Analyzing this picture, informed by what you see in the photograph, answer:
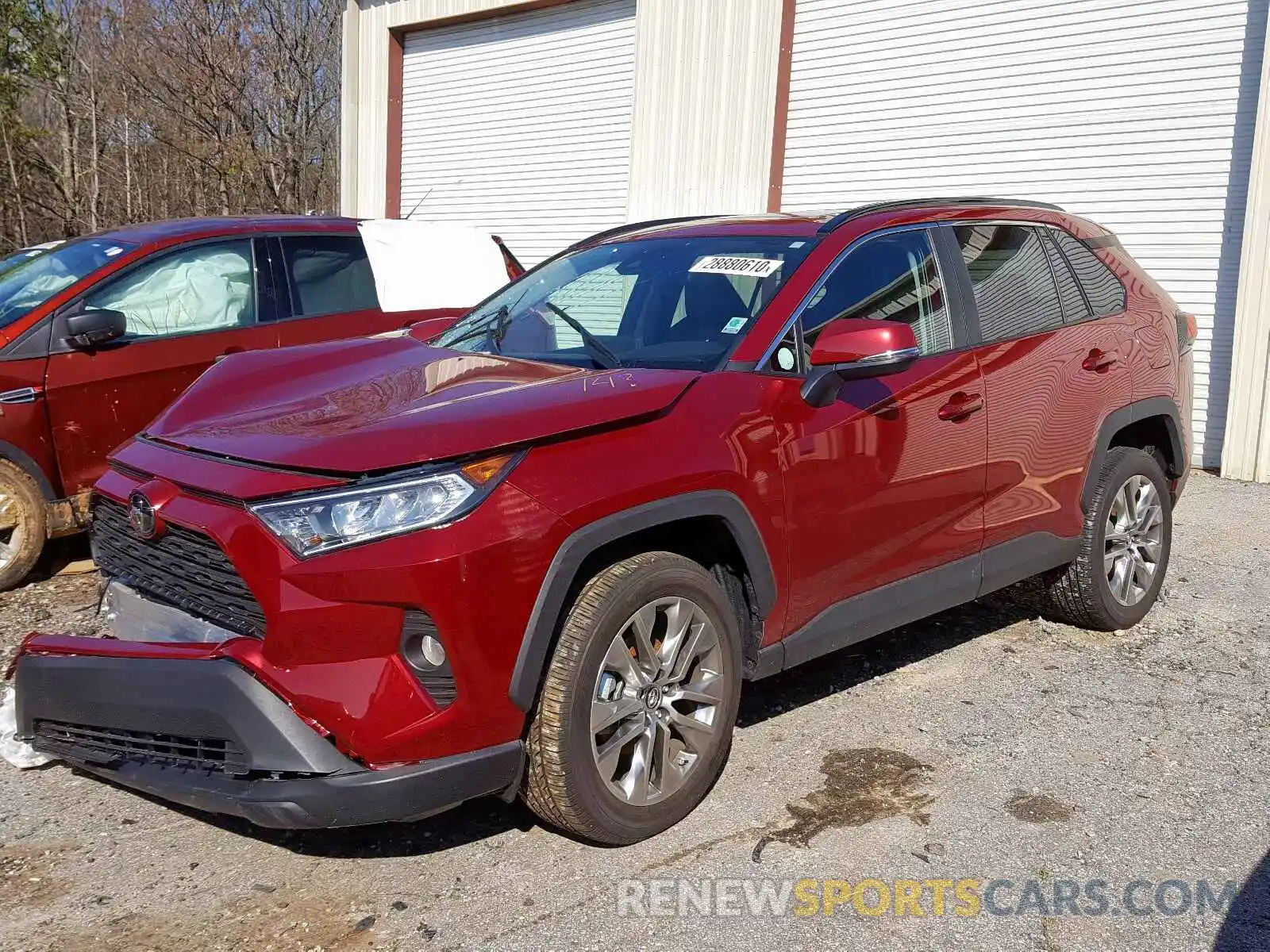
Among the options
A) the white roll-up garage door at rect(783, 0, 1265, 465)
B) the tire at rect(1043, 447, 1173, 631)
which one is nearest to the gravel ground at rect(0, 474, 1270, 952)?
the tire at rect(1043, 447, 1173, 631)

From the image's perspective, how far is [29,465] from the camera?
5.31 m

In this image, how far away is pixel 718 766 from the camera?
11.1 ft

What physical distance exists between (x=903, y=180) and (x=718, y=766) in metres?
8.06

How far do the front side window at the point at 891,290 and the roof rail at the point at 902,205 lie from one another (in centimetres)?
11

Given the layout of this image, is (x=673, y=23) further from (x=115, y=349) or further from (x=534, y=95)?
(x=115, y=349)

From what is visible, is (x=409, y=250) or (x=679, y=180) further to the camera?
(x=679, y=180)

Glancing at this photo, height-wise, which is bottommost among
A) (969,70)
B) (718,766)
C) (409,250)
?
(718,766)

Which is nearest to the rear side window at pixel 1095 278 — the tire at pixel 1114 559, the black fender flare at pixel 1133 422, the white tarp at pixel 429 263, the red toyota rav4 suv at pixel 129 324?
the black fender flare at pixel 1133 422

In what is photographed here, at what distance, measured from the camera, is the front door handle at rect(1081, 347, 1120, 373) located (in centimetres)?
461

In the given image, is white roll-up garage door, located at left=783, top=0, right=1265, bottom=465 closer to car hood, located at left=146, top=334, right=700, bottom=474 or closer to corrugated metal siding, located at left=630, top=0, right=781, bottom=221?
corrugated metal siding, located at left=630, top=0, right=781, bottom=221

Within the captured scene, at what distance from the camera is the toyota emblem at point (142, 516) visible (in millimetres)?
2980

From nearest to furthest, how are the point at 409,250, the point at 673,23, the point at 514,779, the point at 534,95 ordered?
the point at 514,779 < the point at 409,250 < the point at 673,23 < the point at 534,95

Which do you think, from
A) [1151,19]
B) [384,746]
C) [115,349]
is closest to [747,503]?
[384,746]

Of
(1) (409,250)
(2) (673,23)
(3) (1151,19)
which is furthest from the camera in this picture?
(2) (673,23)
